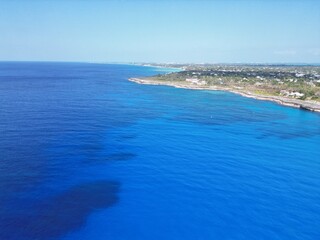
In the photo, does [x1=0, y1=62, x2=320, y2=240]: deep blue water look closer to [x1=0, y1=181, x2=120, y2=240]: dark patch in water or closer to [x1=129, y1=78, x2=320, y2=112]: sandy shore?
[x1=0, y1=181, x2=120, y2=240]: dark patch in water

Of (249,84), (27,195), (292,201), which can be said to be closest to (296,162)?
(292,201)

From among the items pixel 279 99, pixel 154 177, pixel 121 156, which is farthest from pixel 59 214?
pixel 279 99

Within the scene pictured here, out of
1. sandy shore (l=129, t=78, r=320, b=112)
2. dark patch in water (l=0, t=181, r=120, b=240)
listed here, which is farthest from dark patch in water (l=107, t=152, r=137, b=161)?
sandy shore (l=129, t=78, r=320, b=112)

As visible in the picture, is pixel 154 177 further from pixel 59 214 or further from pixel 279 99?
pixel 279 99

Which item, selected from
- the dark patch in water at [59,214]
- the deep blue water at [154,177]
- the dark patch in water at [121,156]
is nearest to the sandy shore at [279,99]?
the deep blue water at [154,177]

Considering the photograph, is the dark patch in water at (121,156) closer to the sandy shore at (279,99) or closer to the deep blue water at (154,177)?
the deep blue water at (154,177)

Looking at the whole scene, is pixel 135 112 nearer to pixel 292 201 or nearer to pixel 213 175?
pixel 213 175
